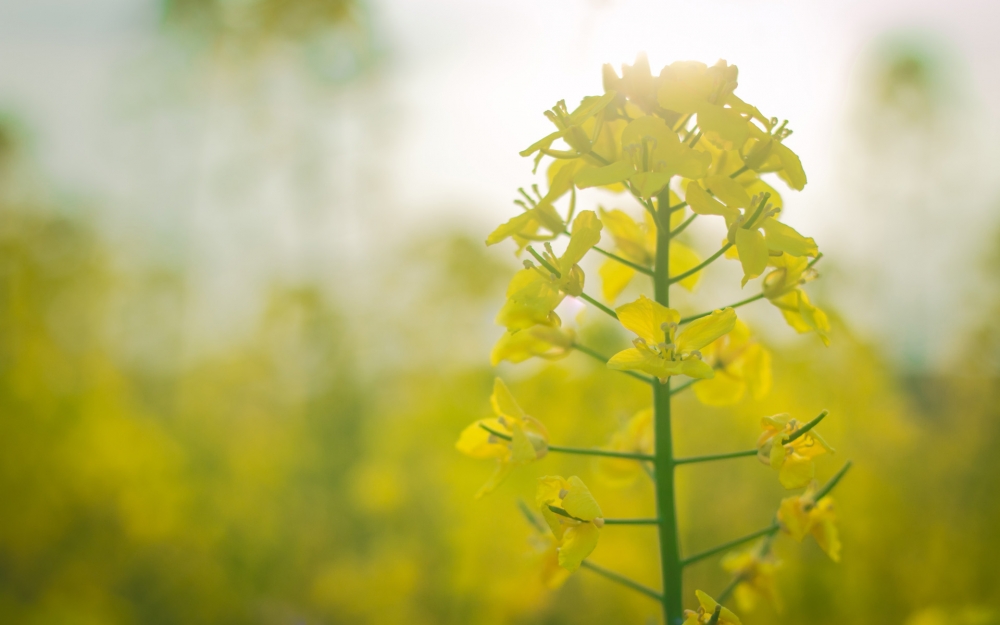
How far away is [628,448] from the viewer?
4.85ft

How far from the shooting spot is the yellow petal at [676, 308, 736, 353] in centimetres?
113

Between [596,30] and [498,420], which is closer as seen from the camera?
[498,420]

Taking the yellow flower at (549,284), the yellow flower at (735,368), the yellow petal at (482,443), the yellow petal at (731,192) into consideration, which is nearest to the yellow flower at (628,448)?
the yellow flower at (735,368)

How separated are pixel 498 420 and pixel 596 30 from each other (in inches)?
44.4

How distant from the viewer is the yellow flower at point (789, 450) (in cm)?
113

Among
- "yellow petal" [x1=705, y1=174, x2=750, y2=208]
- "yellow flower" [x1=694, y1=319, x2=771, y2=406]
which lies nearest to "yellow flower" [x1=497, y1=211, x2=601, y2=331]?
"yellow petal" [x1=705, y1=174, x2=750, y2=208]

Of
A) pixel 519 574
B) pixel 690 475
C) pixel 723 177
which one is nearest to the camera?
pixel 723 177

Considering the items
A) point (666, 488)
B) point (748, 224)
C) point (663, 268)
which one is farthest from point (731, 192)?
point (666, 488)

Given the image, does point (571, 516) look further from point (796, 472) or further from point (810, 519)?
point (810, 519)

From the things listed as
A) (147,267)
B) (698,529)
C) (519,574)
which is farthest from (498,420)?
(147,267)

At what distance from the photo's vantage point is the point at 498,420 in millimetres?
1349

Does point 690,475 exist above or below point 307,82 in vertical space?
below

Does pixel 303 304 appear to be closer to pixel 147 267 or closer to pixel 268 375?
pixel 268 375

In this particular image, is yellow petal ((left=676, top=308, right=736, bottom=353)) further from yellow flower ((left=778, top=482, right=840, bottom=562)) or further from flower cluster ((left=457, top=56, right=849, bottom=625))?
yellow flower ((left=778, top=482, right=840, bottom=562))
